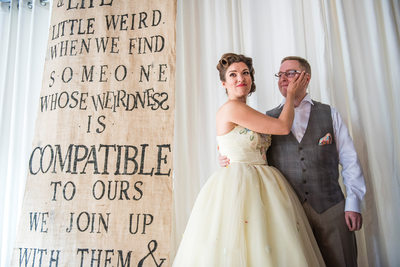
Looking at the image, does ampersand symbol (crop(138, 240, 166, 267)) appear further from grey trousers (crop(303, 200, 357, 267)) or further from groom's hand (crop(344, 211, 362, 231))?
groom's hand (crop(344, 211, 362, 231))

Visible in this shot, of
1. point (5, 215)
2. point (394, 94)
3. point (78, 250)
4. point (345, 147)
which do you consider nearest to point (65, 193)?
point (78, 250)

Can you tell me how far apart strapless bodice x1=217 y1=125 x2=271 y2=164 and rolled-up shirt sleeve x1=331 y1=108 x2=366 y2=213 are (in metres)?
0.40

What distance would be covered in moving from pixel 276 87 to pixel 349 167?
70cm

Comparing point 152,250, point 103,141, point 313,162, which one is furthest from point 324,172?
point 103,141


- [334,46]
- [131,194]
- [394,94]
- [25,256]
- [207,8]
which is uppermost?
[207,8]

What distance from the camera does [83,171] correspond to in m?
1.58

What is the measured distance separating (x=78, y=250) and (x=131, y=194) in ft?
1.20

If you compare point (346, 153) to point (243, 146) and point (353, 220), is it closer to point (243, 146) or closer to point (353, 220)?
point (353, 220)

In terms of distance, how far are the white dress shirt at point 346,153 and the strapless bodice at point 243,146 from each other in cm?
22

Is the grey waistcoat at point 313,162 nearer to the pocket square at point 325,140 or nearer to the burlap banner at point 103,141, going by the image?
the pocket square at point 325,140

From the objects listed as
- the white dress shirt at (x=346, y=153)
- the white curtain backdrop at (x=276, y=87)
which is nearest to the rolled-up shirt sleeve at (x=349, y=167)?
the white dress shirt at (x=346, y=153)

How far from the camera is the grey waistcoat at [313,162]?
147cm

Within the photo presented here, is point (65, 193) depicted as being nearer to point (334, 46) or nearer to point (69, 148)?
point (69, 148)

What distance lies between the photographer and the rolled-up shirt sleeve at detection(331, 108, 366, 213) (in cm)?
145
